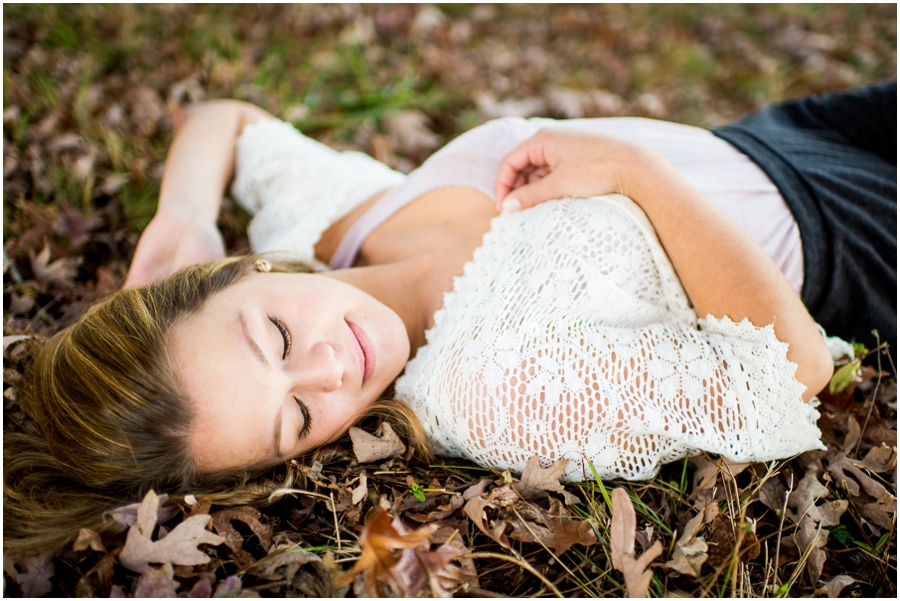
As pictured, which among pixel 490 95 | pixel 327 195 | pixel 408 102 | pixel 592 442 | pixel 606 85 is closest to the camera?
pixel 592 442

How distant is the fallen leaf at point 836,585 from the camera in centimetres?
173

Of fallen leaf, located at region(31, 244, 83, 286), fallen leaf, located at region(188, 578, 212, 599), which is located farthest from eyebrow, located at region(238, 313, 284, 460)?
fallen leaf, located at region(31, 244, 83, 286)

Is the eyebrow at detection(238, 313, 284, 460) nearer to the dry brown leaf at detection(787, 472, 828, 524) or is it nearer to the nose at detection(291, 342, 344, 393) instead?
the nose at detection(291, 342, 344, 393)

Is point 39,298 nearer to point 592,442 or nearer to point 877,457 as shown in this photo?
point 592,442

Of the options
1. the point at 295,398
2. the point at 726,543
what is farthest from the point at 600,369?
the point at 295,398

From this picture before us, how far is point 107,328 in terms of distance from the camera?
202 cm

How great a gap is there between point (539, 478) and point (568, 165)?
119cm

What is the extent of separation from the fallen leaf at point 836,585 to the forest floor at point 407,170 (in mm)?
23

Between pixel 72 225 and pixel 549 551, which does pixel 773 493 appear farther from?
pixel 72 225

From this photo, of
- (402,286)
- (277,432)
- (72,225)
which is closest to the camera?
(277,432)

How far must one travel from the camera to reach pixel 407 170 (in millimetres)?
3764

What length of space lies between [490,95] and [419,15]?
1.17 meters

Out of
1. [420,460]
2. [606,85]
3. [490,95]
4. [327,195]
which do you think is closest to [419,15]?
[490,95]

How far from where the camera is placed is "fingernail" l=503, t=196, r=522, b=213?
2320mm
